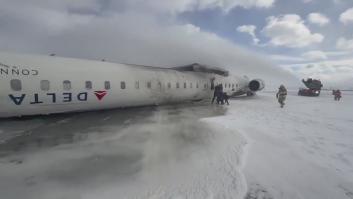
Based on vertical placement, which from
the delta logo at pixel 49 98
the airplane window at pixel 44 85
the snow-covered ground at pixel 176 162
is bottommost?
the snow-covered ground at pixel 176 162

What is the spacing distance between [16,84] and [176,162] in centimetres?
740

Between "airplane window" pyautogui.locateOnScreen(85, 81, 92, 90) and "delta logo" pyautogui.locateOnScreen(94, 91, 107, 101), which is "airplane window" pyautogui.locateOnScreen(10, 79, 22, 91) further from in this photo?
"delta logo" pyautogui.locateOnScreen(94, 91, 107, 101)

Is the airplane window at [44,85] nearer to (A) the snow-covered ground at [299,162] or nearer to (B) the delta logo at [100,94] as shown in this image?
(B) the delta logo at [100,94]

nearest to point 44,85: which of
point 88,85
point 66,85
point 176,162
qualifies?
point 66,85

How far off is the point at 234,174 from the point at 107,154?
117 inches

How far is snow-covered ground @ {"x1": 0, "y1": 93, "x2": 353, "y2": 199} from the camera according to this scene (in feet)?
11.2

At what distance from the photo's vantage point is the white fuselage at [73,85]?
813 centimetres

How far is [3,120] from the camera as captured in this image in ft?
28.4

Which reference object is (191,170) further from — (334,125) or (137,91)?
(137,91)

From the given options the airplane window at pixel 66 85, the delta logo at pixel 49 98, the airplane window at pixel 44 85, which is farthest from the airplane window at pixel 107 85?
the airplane window at pixel 44 85

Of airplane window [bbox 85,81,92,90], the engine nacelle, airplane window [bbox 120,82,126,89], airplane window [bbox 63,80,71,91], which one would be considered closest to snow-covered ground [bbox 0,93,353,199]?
airplane window [bbox 63,80,71,91]

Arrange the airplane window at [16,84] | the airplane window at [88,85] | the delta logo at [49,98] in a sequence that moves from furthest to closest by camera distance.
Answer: the airplane window at [88,85] < the delta logo at [49,98] < the airplane window at [16,84]

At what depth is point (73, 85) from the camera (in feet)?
31.2

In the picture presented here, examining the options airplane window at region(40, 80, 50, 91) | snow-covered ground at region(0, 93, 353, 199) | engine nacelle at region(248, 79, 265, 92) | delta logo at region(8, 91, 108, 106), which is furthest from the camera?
engine nacelle at region(248, 79, 265, 92)
